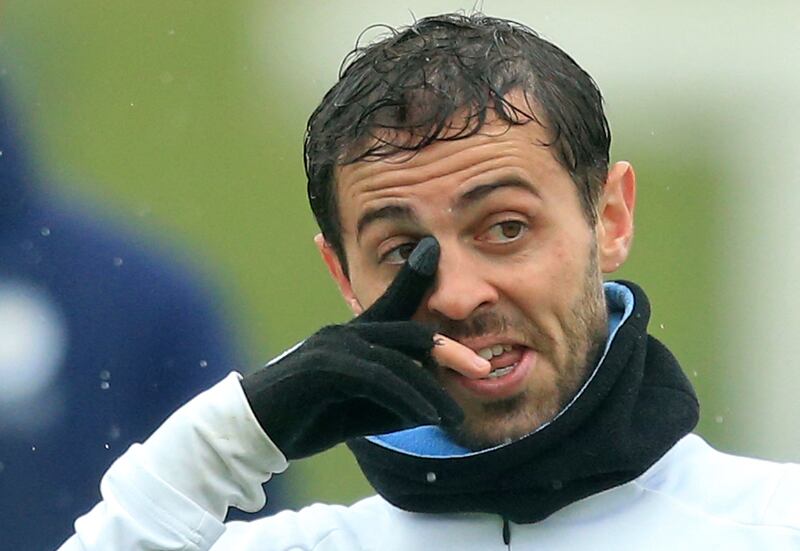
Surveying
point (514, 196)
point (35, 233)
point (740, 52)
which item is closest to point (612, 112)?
point (740, 52)

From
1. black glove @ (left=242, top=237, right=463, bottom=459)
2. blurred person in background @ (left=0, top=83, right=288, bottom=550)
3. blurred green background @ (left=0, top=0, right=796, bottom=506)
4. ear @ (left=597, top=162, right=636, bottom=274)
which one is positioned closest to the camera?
black glove @ (left=242, top=237, right=463, bottom=459)

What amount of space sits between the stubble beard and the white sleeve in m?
0.20

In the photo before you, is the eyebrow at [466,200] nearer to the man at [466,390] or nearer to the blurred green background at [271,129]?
the man at [466,390]

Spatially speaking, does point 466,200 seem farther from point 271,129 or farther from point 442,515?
point 271,129

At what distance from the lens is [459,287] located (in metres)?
2.04

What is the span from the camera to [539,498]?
2066 millimetres

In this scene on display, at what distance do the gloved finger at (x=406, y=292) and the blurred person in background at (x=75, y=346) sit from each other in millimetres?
722

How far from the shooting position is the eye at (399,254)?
6.95 feet

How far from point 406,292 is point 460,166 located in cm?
15

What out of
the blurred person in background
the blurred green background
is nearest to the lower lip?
the blurred person in background

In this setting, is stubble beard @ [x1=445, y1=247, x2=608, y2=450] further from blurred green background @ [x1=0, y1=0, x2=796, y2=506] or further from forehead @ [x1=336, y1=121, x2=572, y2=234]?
blurred green background @ [x1=0, y1=0, x2=796, y2=506]

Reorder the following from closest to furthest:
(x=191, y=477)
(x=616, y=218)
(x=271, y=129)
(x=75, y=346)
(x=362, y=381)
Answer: (x=362, y=381)
(x=191, y=477)
(x=616, y=218)
(x=75, y=346)
(x=271, y=129)

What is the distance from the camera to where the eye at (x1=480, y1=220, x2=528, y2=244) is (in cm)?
209

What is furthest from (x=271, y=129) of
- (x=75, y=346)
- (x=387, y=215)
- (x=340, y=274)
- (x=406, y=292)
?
(x=406, y=292)
